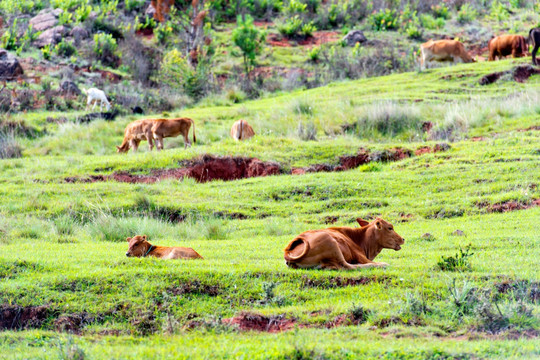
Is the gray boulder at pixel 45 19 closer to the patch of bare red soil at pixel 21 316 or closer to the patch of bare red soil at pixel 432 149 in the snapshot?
the patch of bare red soil at pixel 432 149

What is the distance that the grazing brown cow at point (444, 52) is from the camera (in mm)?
36438

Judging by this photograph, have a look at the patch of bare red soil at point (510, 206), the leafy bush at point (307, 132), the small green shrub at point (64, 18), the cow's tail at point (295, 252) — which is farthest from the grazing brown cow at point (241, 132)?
the small green shrub at point (64, 18)

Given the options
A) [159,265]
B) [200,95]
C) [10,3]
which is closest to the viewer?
[159,265]

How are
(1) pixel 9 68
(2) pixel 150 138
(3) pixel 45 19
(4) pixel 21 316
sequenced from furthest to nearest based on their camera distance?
(3) pixel 45 19, (1) pixel 9 68, (2) pixel 150 138, (4) pixel 21 316

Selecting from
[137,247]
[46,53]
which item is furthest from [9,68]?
[137,247]

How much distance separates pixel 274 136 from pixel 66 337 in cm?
1616

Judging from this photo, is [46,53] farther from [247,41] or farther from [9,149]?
[9,149]

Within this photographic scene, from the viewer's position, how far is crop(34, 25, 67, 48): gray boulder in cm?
4203

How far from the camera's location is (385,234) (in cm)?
1084

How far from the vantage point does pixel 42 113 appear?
3069cm

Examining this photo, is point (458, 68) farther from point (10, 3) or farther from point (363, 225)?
point (10, 3)

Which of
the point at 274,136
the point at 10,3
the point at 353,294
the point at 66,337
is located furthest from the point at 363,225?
the point at 10,3

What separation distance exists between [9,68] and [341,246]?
94.7 ft

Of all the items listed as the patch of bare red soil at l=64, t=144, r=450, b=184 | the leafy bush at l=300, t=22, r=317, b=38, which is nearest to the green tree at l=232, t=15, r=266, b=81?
the leafy bush at l=300, t=22, r=317, b=38
